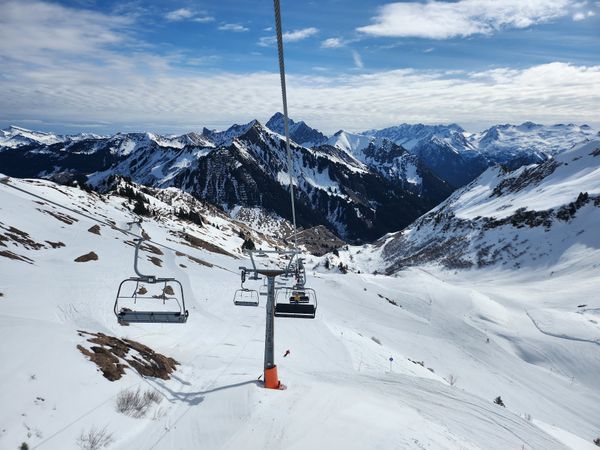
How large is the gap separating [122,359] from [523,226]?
138 m

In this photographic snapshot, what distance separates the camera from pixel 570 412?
37.2m

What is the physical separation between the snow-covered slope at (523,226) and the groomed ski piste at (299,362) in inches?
1403

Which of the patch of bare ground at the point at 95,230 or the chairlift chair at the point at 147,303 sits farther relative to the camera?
the patch of bare ground at the point at 95,230

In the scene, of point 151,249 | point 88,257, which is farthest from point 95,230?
point 88,257

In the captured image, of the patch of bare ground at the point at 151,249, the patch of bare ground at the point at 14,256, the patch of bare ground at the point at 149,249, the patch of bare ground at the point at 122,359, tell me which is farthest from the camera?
the patch of bare ground at the point at 151,249

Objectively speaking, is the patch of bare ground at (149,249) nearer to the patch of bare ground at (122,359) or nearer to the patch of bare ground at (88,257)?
the patch of bare ground at (88,257)

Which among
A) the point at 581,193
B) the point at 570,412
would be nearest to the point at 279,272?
the point at 570,412

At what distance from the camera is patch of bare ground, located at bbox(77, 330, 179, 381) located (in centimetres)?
1850

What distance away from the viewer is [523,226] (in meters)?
130

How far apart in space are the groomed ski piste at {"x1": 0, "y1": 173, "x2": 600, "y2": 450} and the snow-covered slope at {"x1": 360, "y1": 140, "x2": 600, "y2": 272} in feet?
117

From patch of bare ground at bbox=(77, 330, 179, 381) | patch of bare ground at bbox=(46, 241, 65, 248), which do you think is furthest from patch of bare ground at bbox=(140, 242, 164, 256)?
patch of bare ground at bbox=(77, 330, 179, 381)

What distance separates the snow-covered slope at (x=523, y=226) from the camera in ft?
374

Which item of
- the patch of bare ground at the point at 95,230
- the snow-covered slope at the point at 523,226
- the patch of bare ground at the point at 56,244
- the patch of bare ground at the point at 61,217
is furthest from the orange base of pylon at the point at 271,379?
the snow-covered slope at the point at 523,226

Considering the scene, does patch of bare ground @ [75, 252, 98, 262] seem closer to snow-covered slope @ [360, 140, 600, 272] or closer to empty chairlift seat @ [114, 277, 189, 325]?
empty chairlift seat @ [114, 277, 189, 325]
